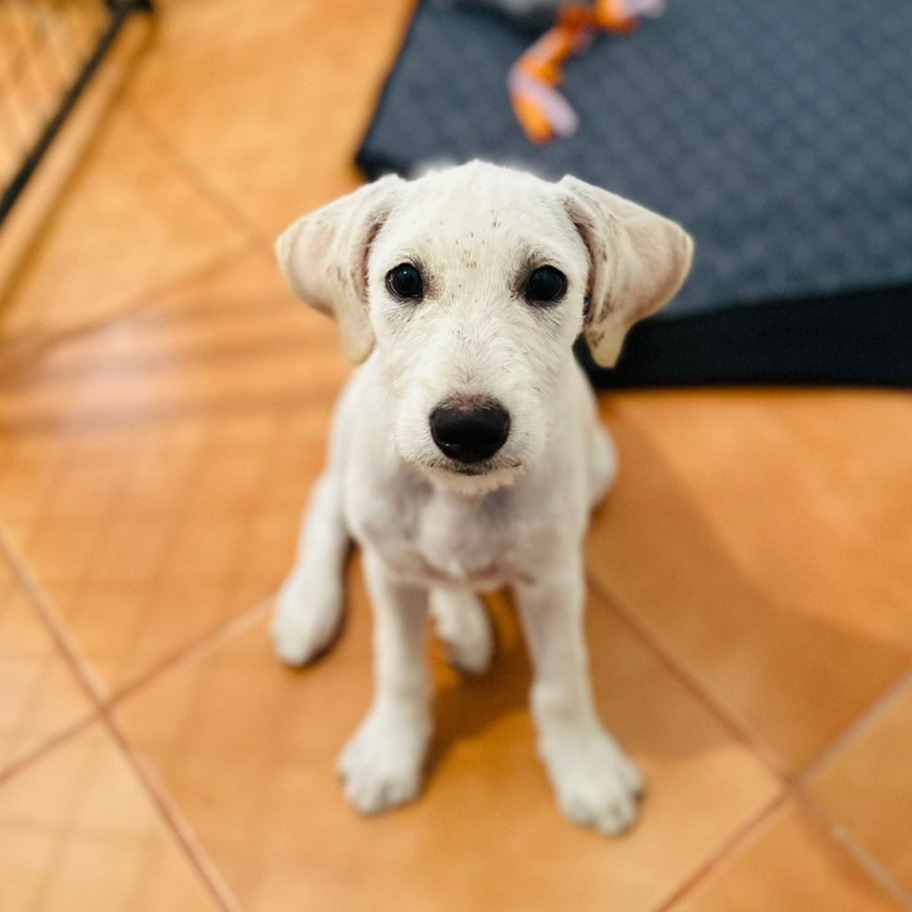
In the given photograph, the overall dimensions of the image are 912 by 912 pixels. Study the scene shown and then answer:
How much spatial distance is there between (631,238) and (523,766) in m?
0.87

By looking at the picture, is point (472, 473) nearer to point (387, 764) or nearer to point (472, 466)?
point (472, 466)

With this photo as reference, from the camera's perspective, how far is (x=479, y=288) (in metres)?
0.98

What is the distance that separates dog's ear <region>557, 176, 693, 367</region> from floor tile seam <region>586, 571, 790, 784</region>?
68 centimetres

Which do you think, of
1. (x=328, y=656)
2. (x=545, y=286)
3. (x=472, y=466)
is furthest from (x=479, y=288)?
(x=328, y=656)

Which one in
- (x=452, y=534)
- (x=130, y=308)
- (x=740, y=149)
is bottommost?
(x=740, y=149)

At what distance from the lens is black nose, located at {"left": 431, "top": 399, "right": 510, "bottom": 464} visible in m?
0.94

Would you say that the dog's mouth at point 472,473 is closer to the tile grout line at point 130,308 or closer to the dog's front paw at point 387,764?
the dog's front paw at point 387,764

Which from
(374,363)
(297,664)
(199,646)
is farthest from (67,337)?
(374,363)

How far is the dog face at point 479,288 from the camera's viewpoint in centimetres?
96

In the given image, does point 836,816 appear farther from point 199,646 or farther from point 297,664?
point 199,646

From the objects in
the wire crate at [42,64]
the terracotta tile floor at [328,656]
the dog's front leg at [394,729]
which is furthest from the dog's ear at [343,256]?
the wire crate at [42,64]

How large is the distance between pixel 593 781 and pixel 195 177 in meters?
1.82

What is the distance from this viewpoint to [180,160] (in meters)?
2.53

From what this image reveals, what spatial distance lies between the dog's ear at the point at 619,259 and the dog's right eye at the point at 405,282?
191 mm
